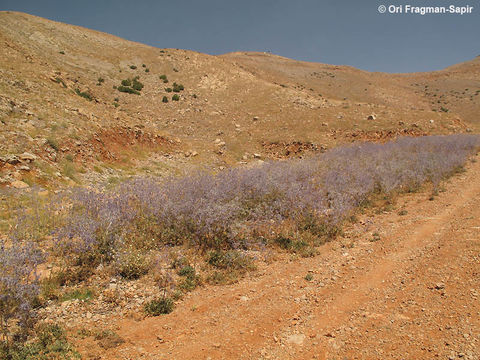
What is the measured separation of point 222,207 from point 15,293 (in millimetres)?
3842

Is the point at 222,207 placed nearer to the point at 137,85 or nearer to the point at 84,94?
the point at 84,94

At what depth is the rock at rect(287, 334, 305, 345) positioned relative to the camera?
12.2ft

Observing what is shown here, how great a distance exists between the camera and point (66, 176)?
31.8 ft

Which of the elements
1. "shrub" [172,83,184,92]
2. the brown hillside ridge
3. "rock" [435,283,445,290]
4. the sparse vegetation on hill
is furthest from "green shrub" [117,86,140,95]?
"rock" [435,283,445,290]

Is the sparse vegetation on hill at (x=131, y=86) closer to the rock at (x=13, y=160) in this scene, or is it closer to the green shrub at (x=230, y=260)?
the rock at (x=13, y=160)

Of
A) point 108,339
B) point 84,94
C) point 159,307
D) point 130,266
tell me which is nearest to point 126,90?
point 84,94

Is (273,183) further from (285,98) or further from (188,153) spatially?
(285,98)

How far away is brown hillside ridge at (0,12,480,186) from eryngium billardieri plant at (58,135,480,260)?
13.6 feet

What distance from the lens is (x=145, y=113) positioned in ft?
75.8

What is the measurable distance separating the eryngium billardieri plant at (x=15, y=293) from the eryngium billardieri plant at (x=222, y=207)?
3.41ft

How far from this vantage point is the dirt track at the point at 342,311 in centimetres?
350

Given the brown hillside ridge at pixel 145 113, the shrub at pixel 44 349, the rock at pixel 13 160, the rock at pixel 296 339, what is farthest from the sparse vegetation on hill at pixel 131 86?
the rock at pixel 296 339

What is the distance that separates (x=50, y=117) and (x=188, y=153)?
266 inches

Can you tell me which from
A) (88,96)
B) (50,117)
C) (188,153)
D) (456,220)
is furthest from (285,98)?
(456,220)
